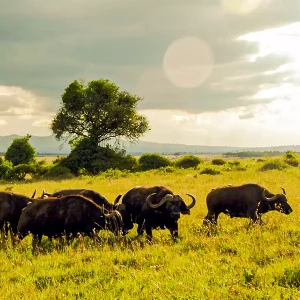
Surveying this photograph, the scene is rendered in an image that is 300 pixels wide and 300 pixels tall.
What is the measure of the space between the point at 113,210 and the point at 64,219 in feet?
5.47

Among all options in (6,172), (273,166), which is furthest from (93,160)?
(273,166)

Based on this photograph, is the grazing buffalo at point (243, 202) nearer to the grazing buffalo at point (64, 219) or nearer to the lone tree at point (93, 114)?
the grazing buffalo at point (64, 219)

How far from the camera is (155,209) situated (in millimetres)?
11875

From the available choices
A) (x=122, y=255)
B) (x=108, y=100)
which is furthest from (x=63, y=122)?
(x=122, y=255)

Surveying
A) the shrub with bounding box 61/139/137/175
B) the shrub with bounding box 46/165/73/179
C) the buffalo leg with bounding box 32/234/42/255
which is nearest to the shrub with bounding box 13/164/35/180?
the shrub with bounding box 46/165/73/179

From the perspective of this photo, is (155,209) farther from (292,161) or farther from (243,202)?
(292,161)

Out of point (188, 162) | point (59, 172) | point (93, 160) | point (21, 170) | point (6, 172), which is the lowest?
point (59, 172)

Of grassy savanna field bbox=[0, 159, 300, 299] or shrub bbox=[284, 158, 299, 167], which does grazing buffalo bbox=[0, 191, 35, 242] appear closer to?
grassy savanna field bbox=[0, 159, 300, 299]

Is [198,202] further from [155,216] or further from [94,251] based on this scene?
[94,251]

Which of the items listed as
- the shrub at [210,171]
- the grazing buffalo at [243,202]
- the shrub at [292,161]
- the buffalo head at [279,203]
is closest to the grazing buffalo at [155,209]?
the grazing buffalo at [243,202]

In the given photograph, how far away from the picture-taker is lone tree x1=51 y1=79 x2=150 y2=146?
174ft

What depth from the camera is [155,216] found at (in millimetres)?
11961

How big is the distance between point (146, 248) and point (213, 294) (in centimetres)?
373

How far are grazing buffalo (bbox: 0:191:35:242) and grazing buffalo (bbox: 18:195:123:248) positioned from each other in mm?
1303
